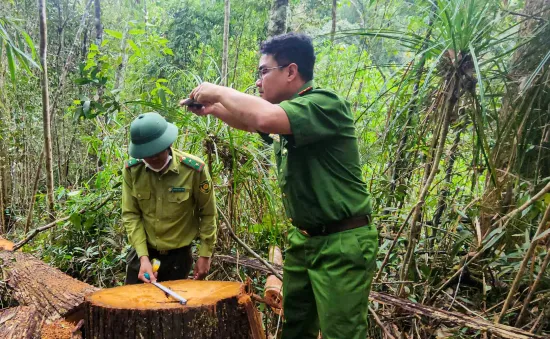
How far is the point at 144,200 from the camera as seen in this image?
2863 mm

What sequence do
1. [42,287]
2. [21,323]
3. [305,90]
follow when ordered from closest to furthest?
1. [305,90]
2. [21,323]
3. [42,287]

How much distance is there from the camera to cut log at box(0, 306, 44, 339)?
238 centimetres

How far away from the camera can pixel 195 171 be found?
9.25 feet

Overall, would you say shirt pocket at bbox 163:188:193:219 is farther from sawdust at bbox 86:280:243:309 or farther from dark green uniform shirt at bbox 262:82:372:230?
dark green uniform shirt at bbox 262:82:372:230

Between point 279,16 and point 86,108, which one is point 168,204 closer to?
point 86,108

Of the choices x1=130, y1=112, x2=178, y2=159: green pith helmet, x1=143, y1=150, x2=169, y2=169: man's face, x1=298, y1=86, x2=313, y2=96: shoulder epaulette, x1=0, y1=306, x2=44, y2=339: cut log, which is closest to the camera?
x1=298, y1=86, x2=313, y2=96: shoulder epaulette

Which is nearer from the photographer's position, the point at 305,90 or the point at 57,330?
the point at 305,90

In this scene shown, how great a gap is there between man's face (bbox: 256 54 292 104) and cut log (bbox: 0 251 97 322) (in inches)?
88.1

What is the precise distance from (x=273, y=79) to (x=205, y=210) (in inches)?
51.3

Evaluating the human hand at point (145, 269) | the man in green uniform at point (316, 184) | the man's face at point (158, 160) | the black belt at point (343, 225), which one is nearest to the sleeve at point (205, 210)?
the man's face at point (158, 160)

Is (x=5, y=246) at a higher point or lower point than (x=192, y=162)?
lower

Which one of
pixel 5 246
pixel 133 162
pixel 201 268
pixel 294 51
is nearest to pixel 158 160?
pixel 133 162

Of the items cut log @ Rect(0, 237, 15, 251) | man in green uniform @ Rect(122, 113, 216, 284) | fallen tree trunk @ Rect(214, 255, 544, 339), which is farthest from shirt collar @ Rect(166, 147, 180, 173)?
cut log @ Rect(0, 237, 15, 251)

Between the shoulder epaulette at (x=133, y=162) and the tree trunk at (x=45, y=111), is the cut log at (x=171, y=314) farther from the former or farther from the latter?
the tree trunk at (x=45, y=111)
